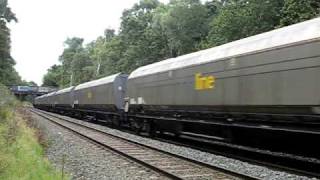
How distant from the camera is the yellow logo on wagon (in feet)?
48.7

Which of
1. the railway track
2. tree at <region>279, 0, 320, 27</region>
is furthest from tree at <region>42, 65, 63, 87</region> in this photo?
the railway track

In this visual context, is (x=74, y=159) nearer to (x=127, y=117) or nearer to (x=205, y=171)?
(x=205, y=171)

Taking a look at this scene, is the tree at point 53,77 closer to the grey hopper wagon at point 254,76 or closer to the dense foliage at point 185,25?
the dense foliage at point 185,25

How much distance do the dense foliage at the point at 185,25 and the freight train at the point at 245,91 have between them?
13038 mm

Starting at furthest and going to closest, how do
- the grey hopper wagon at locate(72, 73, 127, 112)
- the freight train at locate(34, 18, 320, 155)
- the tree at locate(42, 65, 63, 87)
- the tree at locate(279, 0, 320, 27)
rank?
the tree at locate(42, 65, 63, 87)
the tree at locate(279, 0, 320, 27)
the grey hopper wagon at locate(72, 73, 127, 112)
the freight train at locate(34, 18, 320, 155)

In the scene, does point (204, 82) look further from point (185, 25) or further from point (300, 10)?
point (185, 25)

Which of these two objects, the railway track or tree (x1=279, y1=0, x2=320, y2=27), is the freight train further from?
tree (x1=279, y1=0, x2=320, y2=27)

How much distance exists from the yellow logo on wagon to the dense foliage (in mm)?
14604

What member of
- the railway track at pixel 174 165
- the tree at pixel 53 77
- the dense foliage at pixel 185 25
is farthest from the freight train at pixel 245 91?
the tree at pixel 53 77

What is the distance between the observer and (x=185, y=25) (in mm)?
60625

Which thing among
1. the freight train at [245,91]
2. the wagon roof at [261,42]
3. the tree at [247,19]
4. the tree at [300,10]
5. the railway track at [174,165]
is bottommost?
the railway track at [174,165]

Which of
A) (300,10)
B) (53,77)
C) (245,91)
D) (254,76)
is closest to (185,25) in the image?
(300,10)

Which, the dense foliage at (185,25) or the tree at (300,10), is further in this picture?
the dense foliage at (185,25)

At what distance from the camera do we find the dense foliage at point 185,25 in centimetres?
3794
